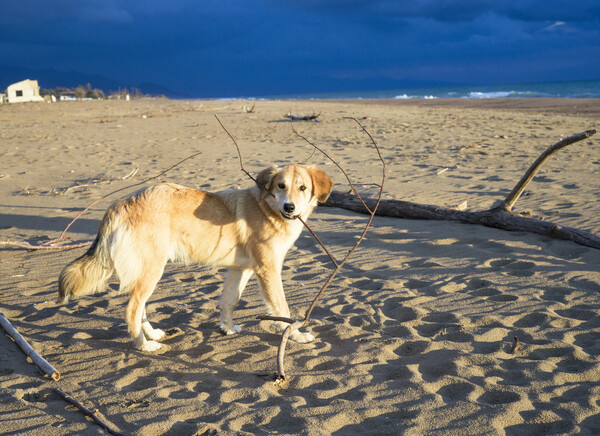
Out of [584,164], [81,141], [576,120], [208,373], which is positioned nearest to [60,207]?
[208,373]

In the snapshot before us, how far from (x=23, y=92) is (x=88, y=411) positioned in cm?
5205

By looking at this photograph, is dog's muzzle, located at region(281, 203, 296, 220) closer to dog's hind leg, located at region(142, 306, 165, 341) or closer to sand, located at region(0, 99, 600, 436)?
sand, located at region(0, 99, 600, 436)

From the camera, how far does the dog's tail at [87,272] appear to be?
3.93 meters

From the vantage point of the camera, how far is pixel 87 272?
396 cm

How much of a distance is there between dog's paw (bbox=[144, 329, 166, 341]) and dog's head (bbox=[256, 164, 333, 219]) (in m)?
1.56

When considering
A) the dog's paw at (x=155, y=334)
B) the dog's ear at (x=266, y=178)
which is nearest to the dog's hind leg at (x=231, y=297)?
the dog's paw at (x=155, y=334)

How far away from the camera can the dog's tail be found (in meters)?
3.93

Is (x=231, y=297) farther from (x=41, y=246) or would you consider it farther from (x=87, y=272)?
(x=41, y=246)

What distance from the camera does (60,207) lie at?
8.95m

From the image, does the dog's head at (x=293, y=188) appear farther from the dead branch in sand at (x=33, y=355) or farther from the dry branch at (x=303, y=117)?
the dry branch at (x=303, y=117)

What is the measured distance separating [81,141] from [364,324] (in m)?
15.9

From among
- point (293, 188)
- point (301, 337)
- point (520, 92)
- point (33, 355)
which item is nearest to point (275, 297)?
point (301, 337)

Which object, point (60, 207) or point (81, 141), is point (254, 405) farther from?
Answer: point (81, 141)

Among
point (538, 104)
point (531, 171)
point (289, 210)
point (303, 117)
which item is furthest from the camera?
point (538, 104)
